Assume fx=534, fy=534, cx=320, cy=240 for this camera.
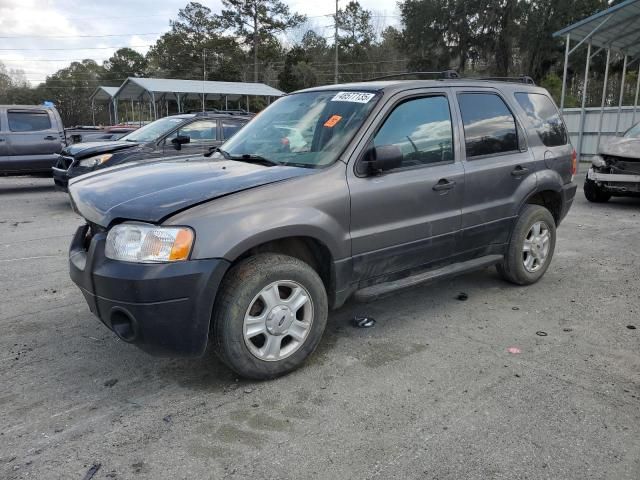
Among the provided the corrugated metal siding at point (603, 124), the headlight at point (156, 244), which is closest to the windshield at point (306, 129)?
the headlight at point (156, 244)

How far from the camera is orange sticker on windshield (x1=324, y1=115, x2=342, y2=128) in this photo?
12.3 ft

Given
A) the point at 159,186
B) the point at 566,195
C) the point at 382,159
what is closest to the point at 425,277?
the point at 382,159

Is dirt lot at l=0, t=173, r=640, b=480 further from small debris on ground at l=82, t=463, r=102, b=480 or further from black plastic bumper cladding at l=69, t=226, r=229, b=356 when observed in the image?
black plastic bumper cladding at l=69, t=226, r=229, b=356

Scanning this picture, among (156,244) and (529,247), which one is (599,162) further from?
(156,244)

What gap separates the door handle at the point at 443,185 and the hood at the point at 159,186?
1.06 m

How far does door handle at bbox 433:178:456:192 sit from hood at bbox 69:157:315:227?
106cm

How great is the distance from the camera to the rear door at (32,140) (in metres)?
11.3

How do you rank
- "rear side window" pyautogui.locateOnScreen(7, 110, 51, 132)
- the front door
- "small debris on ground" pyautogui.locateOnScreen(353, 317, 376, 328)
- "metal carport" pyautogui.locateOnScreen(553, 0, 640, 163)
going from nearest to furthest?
the front door
"small debris on ground" pyautogui.locateOnScreen(353, 317, 376, 328)
"rear side window" pyautogui.locateOnScreen(7, 110, 51, 132)
"metal carport" pyautogui.locateOnScreen(553, 0, 640, 163)

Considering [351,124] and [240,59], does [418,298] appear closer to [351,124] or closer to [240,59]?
[351,124]

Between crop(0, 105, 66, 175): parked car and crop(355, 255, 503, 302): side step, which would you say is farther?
crop(0, 105, 66, 175): parked car

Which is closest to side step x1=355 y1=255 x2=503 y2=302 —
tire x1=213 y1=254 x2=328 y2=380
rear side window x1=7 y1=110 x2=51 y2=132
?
tire x1=213 y1=254 x2=328 y2=380

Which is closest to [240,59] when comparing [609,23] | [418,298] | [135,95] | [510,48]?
[135,95]

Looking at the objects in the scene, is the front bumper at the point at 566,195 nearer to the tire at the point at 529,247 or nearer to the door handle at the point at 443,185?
the tire at the point at 529,247

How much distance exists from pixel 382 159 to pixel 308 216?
0.65 m
